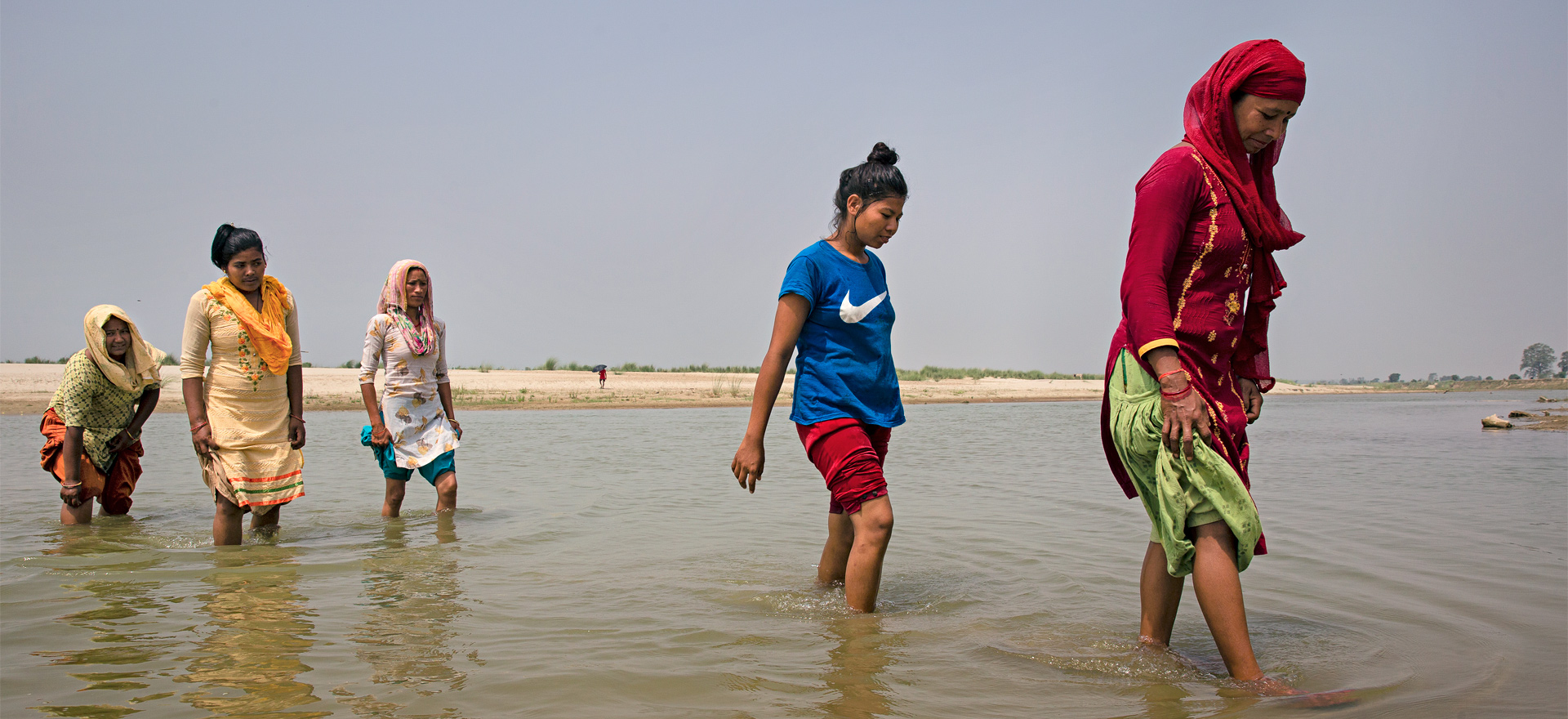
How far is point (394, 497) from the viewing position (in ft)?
19.8

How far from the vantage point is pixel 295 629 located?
10.8 ft

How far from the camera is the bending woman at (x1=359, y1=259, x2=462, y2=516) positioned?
581cm

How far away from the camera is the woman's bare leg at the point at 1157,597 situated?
2910 mm

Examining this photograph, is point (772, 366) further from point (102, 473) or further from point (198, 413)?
point (102, 473)

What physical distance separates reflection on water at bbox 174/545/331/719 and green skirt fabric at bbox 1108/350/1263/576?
2.38 m

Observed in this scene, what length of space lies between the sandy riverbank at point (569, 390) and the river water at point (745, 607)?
14265 millimetres

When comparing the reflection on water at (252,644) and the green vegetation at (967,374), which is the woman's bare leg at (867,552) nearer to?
the reflection on water at (252,644)

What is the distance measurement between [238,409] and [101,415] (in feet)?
6.30

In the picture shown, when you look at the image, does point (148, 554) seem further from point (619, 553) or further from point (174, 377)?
point (174, 377)

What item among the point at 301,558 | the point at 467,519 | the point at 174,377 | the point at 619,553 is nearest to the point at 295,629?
the point at 301,558

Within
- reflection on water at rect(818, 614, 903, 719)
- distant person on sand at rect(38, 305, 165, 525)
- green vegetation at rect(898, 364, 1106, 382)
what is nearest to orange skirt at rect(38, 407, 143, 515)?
distant person on sand at rect(38, 305, 165, 525)

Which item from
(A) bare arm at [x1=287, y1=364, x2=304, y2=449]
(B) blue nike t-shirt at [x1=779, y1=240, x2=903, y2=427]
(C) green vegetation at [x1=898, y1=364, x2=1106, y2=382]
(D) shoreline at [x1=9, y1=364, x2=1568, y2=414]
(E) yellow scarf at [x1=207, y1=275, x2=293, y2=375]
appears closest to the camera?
(B) blue nike t-shirt at [x1=779, y1=240, x2=903, y2=427]

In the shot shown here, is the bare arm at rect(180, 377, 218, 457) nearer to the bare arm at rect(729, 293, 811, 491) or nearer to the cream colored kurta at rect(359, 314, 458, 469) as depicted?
the cream colored kurta at rect(359, 314, 458, 469)

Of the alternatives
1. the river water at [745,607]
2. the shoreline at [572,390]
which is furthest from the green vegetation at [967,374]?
the river water at [745,607]
